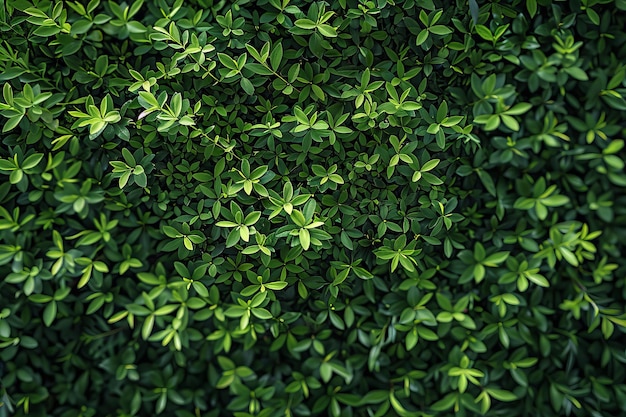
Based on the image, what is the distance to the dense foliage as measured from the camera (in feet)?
5.67

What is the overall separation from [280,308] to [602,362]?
1.06 metres

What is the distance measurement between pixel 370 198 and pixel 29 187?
1.12 metres

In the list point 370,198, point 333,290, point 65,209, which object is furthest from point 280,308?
point 65,209

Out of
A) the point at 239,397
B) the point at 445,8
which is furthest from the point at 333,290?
the point at 445,8

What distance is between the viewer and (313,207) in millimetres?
1723

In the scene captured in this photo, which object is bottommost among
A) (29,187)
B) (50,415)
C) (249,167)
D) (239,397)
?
(50,415)

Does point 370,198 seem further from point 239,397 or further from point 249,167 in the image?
point 239,397

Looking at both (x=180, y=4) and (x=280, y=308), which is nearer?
(x=180, y=4)

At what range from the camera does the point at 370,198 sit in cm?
184

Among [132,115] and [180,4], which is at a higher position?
[180,4]

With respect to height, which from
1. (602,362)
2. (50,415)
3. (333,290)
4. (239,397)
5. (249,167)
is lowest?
(50,415)

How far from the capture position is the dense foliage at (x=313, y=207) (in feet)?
5.67

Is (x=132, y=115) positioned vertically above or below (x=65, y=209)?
above

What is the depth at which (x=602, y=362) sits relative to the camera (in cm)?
180
